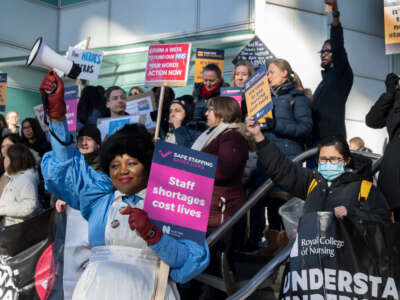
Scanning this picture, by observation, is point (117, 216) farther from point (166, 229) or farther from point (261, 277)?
point (261, 277)

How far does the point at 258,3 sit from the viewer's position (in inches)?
440

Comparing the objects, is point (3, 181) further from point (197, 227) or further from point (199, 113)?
point (197, 227)

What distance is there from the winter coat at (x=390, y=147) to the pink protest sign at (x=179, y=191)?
1.58m

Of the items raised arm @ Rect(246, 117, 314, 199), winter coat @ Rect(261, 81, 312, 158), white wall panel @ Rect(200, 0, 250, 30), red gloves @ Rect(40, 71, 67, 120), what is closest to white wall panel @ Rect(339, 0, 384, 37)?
white wall panel @ Rect(200, 0, 250, 30)

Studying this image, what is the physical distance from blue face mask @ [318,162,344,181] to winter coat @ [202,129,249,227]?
2.82 ft

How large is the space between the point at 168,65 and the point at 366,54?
236 inches

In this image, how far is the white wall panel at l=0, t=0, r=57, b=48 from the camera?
1438cm

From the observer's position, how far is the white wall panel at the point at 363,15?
37.9 ft

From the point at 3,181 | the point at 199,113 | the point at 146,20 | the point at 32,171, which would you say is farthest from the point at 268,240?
the point at 146,20

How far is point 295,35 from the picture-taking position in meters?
11.1

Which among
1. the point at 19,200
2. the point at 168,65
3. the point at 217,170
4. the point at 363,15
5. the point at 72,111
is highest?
the point at 363,15

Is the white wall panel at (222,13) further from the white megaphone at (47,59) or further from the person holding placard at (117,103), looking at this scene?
the white megaphone at (47,59)

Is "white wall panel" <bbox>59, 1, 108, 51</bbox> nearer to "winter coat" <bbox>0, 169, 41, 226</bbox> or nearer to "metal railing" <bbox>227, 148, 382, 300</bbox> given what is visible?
"winter coat" <bbox>0, 169, 41, 226</bbox>

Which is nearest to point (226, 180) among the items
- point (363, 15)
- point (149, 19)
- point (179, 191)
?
point (179, 191)
